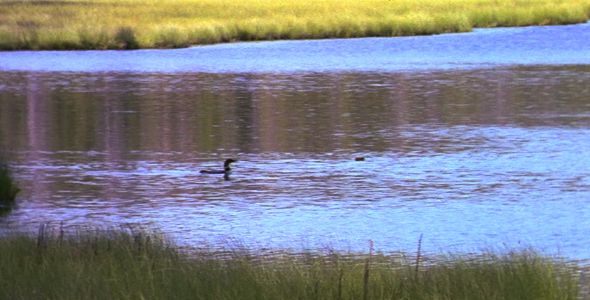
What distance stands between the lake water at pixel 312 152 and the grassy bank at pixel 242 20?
8007 mm

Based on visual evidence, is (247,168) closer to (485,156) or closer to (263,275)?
(485,156)

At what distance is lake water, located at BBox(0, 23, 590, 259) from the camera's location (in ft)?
34.8

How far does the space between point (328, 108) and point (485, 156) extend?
6.38 meters

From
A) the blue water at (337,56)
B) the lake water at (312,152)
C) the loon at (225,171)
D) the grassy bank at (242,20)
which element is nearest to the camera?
the lake water at (312,152)

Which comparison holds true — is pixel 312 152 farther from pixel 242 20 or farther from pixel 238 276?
pixel 242 20

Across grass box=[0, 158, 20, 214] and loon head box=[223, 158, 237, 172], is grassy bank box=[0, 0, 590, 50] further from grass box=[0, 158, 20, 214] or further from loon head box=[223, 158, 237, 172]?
grass box=[0, 158, 20, 214]

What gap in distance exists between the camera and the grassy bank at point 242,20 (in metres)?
38.5

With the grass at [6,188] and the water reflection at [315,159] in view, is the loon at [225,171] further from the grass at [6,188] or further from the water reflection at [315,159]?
the grass at [6,188]

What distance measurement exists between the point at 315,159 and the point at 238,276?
726 cm

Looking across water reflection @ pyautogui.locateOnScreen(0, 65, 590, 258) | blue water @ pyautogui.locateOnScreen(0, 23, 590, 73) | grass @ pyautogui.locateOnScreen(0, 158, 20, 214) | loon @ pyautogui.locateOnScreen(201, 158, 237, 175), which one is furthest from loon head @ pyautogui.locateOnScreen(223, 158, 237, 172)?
blue water @ pyautogui.locateOnScreen(0, 23, 590, 73)

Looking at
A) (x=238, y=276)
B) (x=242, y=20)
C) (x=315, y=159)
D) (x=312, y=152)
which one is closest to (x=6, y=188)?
(x=315, y=159)

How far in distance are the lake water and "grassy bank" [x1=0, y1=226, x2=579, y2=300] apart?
51.0 inches

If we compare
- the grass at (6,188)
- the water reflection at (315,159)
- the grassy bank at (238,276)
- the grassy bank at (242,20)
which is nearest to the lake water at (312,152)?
the water reflection at (315,159)

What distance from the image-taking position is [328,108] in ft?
68.1
